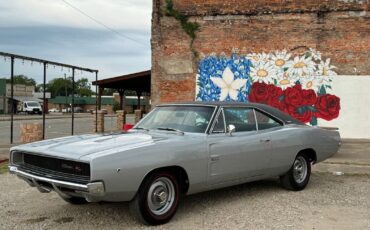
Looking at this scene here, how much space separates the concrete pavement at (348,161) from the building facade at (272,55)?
9.25 ft

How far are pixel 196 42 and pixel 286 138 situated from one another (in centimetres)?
1016

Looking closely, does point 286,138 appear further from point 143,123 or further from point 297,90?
point 297,90

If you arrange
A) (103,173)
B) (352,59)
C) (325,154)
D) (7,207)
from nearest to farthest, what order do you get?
(103,173)
(7,207)
(325,154)
(352,59)

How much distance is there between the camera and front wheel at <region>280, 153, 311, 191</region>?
723 centimetres

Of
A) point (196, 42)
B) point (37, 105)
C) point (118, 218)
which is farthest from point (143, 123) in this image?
point (37, 105)

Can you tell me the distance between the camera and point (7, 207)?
6.25 m

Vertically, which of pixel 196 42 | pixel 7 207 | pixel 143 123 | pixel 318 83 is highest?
pixel 196 42

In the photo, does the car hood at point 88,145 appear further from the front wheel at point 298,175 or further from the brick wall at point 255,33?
the brick wall at point 255,33

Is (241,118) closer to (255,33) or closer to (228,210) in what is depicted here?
(228,210)

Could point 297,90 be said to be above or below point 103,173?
above

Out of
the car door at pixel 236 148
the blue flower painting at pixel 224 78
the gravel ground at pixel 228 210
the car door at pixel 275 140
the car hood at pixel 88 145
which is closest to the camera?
the car hood at pixel 88 145

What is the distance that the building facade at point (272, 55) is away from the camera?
52.2 feet

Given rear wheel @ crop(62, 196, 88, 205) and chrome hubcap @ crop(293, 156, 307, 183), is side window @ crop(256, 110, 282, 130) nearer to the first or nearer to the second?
chrome hubcap @ crop(293, 156, 307, 183)

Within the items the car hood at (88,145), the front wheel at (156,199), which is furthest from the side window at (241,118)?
the front wheel at (156,199)
